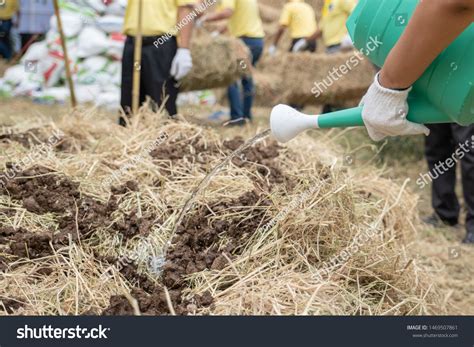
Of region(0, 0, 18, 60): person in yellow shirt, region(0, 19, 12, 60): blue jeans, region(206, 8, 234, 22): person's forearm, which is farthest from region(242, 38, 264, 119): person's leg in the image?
region(0, 19, 12, 60): blue jeans

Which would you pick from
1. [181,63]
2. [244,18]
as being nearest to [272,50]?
[244,18]

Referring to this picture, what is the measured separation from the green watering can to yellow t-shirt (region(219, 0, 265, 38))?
4953 mm

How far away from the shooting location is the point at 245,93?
707cm

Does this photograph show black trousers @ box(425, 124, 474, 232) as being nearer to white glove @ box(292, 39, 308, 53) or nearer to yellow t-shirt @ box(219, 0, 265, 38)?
yellow t-shirt @ box(219, 0, 265, 38)

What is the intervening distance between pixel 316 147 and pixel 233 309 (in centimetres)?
153

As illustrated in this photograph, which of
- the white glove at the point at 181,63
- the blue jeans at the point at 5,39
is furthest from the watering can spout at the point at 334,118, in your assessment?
the blue jeans at the point at 5,39

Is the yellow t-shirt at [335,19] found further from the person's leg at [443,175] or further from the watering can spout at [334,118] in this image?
the watering can spout at [334,118]

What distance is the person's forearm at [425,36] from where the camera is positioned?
1.40 m

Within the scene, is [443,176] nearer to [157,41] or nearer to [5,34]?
[157,41]

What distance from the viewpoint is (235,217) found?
7.10ft

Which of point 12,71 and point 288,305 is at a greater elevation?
point 288,305

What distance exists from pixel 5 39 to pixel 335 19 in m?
3.97
